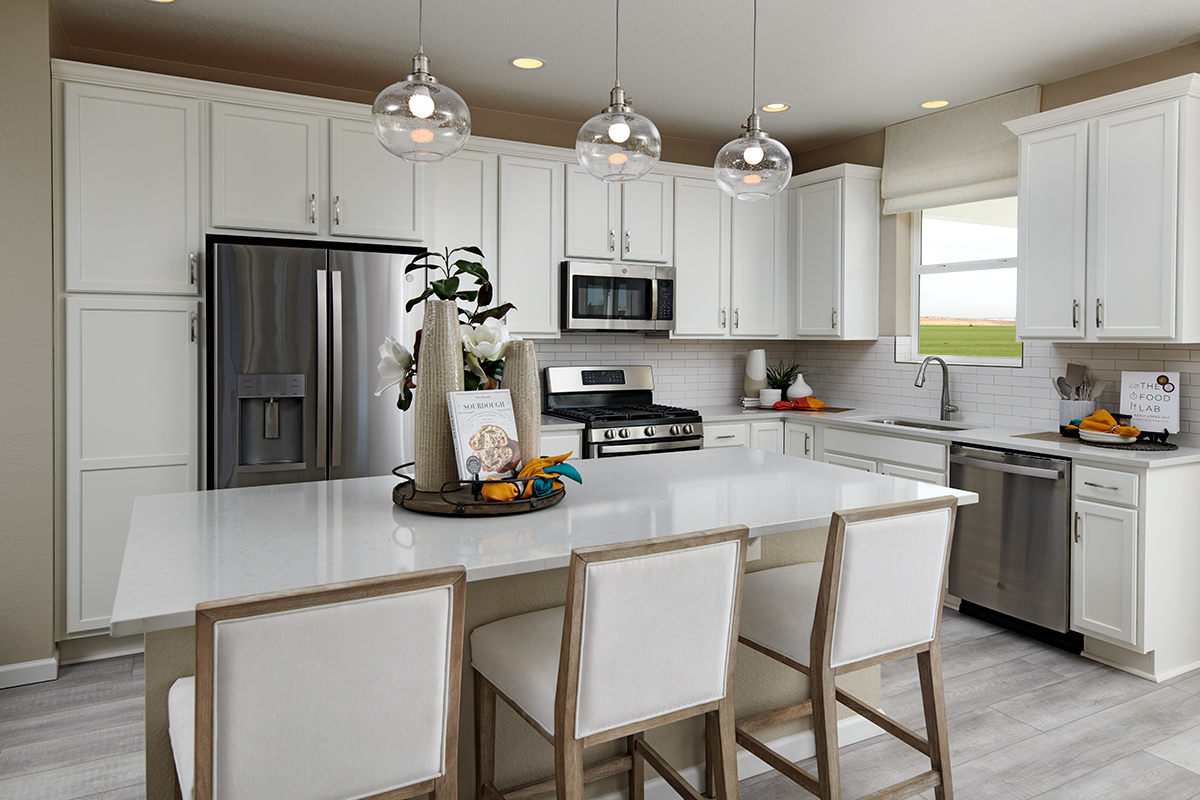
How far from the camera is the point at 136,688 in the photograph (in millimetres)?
3055

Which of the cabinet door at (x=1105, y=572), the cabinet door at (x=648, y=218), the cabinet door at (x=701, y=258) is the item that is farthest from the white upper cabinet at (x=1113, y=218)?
the cabinet door at (x=648, y=218)

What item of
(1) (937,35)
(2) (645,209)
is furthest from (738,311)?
(1) (937,35)

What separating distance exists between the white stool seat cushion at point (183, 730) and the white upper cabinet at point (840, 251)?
13.5ft

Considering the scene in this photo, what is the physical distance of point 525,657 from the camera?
1.65m

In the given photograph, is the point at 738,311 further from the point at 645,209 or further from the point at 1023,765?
the point at 1023,765

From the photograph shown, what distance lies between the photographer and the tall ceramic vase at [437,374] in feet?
6.26

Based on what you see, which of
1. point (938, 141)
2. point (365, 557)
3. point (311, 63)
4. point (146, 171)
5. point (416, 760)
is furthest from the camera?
point (938, 141)

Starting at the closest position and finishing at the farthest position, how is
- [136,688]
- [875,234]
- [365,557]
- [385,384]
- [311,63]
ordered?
1. [365,557]
2. [385,384]
3. [136,688]
4. [311,63]
5. [875,234]

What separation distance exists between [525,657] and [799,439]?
3.44 metres

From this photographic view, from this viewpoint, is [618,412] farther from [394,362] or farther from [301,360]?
[394,362]

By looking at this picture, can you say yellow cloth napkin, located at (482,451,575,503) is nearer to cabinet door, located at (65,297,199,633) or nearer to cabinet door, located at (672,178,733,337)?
cabinet door, located at (65,297,199,633)

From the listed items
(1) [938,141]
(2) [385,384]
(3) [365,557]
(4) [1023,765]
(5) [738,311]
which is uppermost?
(1) [938,141]

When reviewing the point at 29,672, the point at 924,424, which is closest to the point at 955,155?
the point at 924,424

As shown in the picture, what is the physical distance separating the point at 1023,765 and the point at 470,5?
3.38 metres
